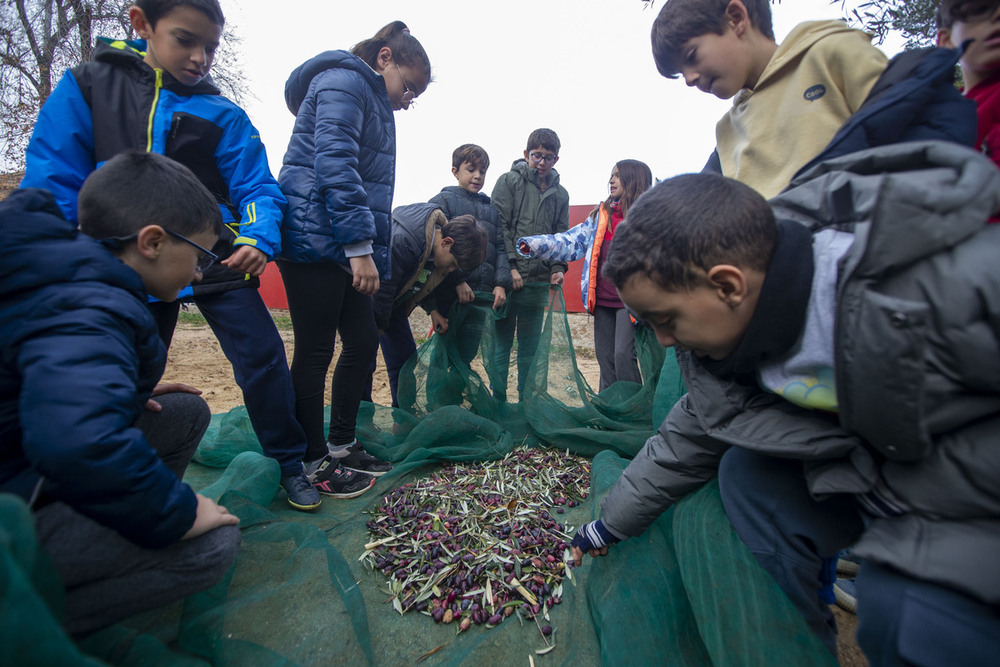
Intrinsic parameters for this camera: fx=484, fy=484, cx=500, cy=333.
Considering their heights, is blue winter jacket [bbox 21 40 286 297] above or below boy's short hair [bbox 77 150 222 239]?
above

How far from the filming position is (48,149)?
1.80 m

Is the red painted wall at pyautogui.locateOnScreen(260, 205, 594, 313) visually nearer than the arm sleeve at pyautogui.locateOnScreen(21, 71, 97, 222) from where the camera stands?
No

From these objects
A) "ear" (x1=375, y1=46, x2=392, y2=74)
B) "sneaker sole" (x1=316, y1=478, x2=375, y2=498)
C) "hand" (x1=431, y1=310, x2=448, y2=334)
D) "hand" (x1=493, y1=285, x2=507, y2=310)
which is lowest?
"sneaker sole" (x1=316, y1=478, x2=375, y2=498)

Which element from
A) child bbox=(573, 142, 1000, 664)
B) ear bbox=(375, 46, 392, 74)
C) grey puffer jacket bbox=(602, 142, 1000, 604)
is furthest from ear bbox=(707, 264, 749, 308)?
ear bbox=(375, 46, 392, 74)

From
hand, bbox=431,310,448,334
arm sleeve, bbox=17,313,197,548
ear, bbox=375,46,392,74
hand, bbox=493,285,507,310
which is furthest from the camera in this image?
hand, bbox=493,285,507,310

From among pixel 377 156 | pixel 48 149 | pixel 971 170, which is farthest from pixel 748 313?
pixel 48 149

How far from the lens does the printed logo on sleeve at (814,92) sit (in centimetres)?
158

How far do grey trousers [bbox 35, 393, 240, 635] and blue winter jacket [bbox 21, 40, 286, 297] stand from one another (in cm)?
106

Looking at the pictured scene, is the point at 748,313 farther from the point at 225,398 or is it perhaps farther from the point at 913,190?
the point at 225,398

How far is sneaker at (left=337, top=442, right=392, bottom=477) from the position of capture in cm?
269

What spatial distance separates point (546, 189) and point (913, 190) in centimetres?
370

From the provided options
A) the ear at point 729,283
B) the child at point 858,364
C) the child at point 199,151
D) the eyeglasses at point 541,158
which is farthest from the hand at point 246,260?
the eyeglasses at point 541,158

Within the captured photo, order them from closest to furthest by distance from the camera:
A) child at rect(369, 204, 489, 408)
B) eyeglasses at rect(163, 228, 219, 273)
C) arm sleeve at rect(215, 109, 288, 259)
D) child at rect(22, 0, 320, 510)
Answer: eyeglasses at rect(163, 228, 219, 273), child at rect(22, 0, 320, 510), arm sleeve at rect(215, 109, 288, 259), child at rect(369, 204, 489, 408)

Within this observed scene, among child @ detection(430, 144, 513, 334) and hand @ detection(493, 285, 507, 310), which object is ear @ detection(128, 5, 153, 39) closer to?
child @ detection(430, 144, 513, 334)
